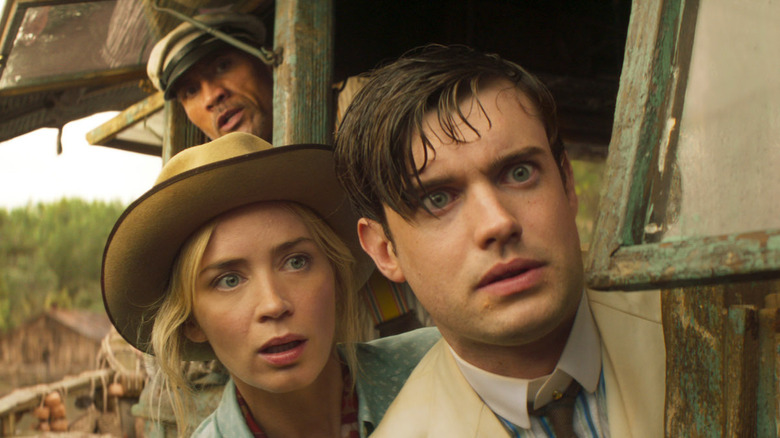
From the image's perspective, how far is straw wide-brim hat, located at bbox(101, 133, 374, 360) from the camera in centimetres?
189

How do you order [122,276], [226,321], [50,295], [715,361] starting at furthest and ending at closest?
[50,295], [122,276], [226,321], [715,361]

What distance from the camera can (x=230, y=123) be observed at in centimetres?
299

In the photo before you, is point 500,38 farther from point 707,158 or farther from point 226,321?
point 707,158

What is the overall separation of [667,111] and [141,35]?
3.02 meters

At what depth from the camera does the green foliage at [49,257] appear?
21.7 metres

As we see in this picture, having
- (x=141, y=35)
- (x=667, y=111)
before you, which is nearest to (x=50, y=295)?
(x=141, y=35)

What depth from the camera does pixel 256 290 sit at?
1.84 metres

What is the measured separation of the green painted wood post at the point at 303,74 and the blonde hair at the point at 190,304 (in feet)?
1.46

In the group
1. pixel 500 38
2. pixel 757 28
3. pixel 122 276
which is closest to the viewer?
pixel 757 28

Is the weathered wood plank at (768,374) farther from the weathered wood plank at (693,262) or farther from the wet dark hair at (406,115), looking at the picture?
the wet dark hair at (406,115)

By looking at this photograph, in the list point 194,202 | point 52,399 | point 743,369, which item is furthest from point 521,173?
point 52,399

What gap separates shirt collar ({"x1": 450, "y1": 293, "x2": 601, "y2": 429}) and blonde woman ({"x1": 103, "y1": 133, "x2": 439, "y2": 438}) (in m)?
0.57

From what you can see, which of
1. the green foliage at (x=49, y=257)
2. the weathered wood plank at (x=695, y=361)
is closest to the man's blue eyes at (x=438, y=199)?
the weathered wood plank at (x=695, y=361)

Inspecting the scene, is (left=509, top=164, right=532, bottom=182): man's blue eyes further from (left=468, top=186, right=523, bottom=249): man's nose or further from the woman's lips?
the woman's lips
